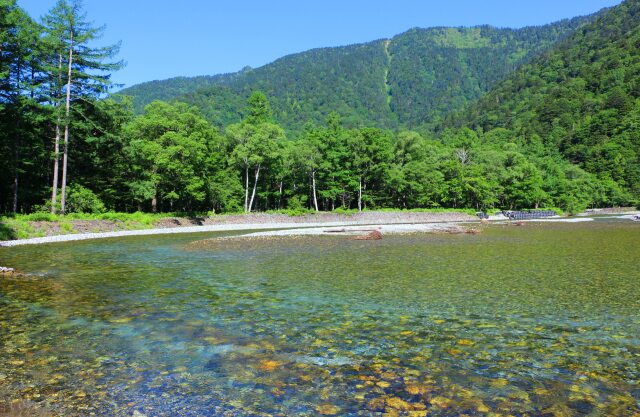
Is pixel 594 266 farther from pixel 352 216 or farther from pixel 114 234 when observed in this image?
pixel 352 216

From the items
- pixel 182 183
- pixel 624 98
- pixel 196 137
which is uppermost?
pixel 624 98

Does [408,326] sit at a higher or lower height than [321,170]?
lower

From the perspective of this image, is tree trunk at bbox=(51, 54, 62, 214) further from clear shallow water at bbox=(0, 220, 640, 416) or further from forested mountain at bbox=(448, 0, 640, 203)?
forested mountain at bbox=(448, 0, 640, 203)

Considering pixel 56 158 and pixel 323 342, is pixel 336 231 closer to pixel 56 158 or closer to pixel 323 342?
pixel 56 158

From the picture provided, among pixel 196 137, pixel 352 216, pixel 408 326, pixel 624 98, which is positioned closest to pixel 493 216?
pixel 352 216

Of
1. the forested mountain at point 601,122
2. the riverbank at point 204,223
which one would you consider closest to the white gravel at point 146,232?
the riverbank at point 204,223

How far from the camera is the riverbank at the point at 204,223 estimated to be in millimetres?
35938

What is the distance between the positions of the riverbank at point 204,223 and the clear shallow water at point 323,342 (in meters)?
20.0

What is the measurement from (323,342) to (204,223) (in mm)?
47107

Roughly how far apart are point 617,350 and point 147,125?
182 ft

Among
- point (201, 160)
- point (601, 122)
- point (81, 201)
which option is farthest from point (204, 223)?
point (601, 122)

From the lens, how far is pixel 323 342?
917cm

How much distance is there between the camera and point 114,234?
40.5 metres

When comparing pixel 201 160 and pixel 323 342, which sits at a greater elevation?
pixel 201 160
